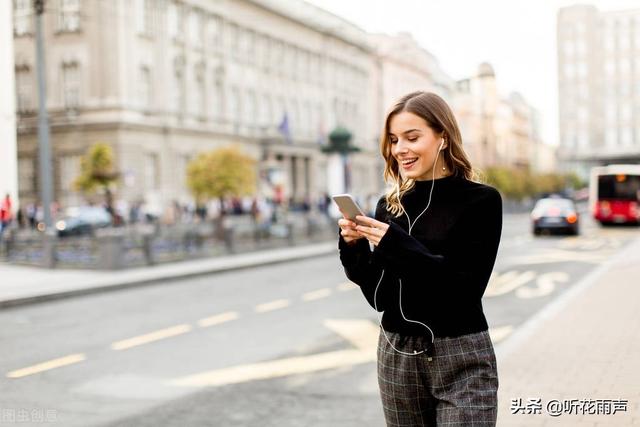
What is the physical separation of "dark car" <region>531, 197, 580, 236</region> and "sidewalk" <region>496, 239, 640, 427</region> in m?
19.8

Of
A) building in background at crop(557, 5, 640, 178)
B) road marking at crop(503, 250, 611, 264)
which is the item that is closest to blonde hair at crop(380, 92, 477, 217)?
road marking at crop(503, 250, 611, 264)

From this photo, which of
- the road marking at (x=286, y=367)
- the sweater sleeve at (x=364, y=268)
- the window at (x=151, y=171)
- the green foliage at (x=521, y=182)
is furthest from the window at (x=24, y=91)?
the sweater sleeve at (x=364, y=268)

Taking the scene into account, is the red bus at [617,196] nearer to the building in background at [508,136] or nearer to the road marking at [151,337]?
the building in background at [508,136]

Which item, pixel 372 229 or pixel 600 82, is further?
pixel 600 82

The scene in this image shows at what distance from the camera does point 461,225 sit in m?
2.59

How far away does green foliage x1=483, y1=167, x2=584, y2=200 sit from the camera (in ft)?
223

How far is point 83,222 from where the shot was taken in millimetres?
30906

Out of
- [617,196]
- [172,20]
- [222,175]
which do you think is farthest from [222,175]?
[172,20]

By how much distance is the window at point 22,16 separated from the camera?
22.4m

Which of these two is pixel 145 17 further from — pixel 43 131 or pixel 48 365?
pixel 48 365

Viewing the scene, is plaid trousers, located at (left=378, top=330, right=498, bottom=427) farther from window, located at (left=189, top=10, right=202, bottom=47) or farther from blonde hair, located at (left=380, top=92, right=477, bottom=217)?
window, located at (left=189, top=10, right=202, bottom=47)

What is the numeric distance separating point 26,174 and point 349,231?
44.2m

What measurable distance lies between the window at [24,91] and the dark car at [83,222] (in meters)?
11.5

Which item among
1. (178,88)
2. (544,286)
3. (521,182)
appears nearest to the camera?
(544,286)
